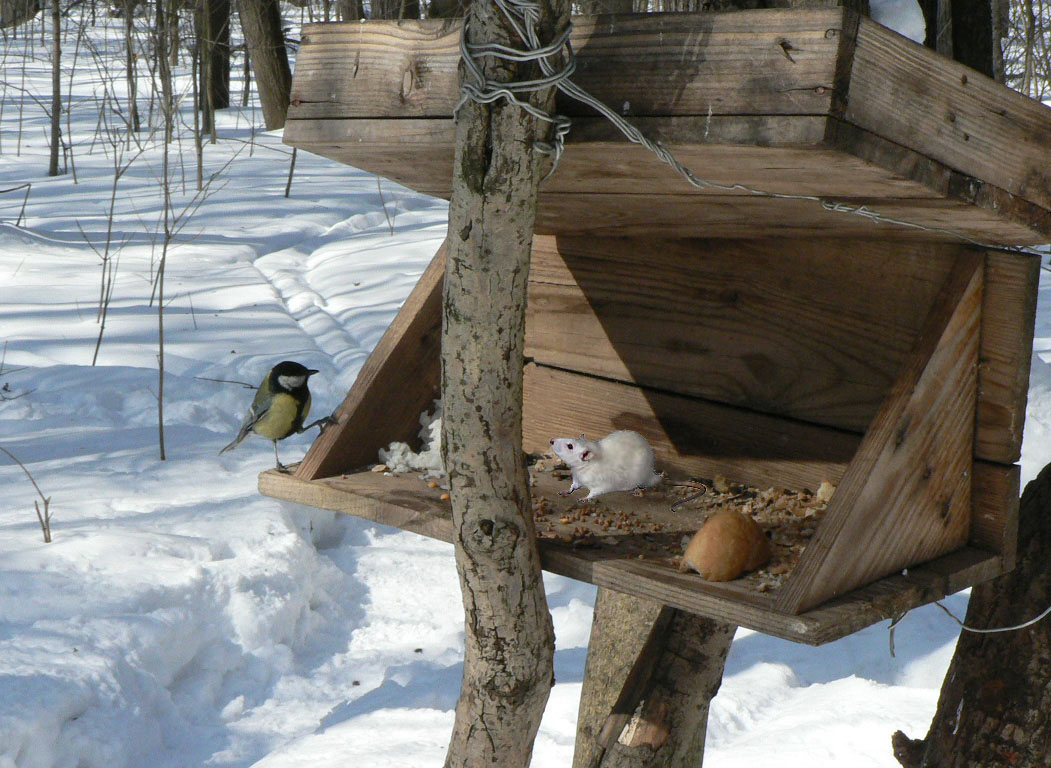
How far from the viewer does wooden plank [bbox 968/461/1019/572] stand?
158cm

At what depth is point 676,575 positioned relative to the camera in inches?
53.9

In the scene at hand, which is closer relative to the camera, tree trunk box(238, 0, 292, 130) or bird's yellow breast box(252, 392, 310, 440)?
bird's yellow breast box(252, 392, 310, 440)

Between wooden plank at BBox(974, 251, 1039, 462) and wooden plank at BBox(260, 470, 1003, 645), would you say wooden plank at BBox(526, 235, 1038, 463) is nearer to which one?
wooden plank at BBox(974, 251, 1039, 462)

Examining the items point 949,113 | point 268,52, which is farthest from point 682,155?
point 268,52

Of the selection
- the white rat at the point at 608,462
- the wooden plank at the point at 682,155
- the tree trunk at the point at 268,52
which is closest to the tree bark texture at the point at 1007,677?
the white rat at the point at 608,462

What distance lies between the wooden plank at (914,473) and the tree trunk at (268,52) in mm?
9456

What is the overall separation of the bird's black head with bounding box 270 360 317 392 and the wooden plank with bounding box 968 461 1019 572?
1.54 metres

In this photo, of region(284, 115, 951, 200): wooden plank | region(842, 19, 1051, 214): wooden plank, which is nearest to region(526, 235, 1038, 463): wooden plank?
region(842, 19, 1051, 214): wooden plank

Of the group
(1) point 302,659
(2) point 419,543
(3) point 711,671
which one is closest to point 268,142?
(2) point 419,543

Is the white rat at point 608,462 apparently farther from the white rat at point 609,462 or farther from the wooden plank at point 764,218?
the wooden plank at point 764,218

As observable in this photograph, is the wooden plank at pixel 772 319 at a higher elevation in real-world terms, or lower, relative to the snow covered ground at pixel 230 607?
higher

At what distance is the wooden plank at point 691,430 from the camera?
1893mm

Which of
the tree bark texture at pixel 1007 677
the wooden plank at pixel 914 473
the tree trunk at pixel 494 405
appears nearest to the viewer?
the tree trunk at pixel 494 405

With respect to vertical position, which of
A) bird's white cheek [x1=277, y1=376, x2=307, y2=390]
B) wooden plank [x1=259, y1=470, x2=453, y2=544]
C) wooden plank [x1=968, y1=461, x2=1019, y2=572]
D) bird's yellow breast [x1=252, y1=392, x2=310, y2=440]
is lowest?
bird's yellow breast [x1=252, y1=392, x2=310, y2=440]
